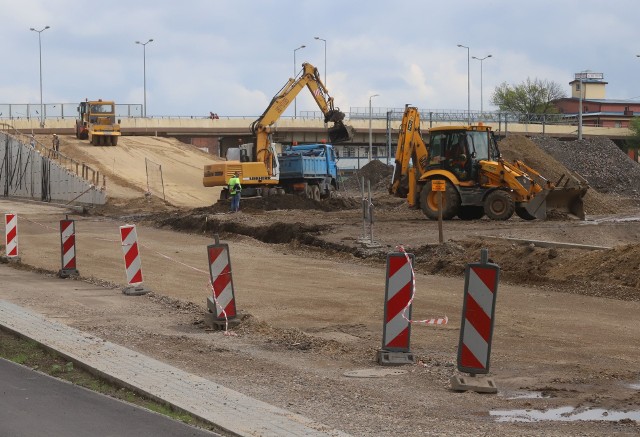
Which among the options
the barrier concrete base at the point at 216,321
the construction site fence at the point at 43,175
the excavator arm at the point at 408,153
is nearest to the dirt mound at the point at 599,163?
the excavator arm at the point at 408,153

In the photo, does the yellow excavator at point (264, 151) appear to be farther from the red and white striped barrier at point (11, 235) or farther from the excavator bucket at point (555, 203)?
the red and white striped barrier at point (11, 235)

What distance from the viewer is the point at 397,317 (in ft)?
39.4

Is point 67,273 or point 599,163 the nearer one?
point 67,273

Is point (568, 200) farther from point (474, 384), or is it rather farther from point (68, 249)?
point (474, 384)

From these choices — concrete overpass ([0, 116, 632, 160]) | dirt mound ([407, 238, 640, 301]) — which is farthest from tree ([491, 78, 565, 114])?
dirt mound ([407, 238, 640, 301])

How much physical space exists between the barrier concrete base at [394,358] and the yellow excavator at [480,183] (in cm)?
2335

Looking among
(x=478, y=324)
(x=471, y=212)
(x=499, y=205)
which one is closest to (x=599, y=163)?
(x=471, y=212)

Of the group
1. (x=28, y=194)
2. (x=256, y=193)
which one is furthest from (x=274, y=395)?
(x=28, y=194)

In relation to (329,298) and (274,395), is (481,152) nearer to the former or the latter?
(329,298)

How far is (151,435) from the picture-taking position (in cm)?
851

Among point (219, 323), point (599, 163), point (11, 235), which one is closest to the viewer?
point (219, 323)

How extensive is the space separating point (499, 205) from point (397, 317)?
77.5ft

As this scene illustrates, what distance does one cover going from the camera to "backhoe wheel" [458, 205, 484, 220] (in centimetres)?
3662

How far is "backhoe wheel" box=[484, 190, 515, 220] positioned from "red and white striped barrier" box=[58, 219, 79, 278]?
55.4 ft
